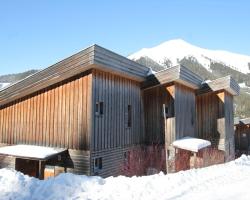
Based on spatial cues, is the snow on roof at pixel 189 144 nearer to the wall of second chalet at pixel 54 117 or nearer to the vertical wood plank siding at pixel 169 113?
the vertical wood plank siding at pixel 169 113

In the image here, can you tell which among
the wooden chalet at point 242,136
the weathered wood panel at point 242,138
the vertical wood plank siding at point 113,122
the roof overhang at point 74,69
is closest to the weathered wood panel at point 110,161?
the vertical wood plank siding at point 113,122

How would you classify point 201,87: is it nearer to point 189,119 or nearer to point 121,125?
point 189,119

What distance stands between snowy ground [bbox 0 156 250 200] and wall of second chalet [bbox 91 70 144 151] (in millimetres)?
6094

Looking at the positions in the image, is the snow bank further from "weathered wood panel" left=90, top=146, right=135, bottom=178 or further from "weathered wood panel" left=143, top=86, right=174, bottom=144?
"weathered wood panel" left=143, top=86, right=174, bottom=144

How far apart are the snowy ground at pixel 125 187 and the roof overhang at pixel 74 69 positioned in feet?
22.3

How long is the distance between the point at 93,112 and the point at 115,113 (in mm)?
2236

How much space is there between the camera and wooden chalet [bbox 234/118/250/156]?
119 feet

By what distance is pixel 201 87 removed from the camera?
81.6 ft

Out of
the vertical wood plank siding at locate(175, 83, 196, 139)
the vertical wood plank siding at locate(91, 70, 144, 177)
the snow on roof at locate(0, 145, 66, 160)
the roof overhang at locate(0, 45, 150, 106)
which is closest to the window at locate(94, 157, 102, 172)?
the vertical wood plank siding at locate(91, 70, 144, 177)

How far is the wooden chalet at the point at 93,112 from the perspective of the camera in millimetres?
15383

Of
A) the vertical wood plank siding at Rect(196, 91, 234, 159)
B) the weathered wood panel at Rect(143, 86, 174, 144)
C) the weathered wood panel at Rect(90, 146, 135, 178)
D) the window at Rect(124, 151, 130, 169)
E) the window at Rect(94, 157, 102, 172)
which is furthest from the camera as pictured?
the vertical wood plank siding at Rect(196, 91, 234, 159)

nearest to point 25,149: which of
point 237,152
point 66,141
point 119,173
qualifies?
point 66,141

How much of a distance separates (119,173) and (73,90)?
5107mm

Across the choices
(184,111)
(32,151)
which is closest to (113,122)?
(32,151)
